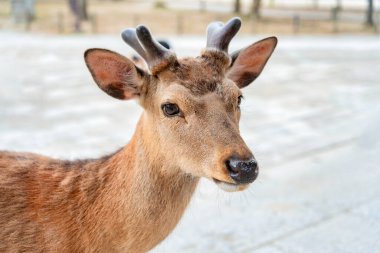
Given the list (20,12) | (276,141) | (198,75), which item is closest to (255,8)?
(20,12)

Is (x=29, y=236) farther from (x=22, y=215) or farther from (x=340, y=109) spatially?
(x=340, y=109)

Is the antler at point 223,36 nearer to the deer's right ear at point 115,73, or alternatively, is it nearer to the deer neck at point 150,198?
the deer's right ear at point 115,73

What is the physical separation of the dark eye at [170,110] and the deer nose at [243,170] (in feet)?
1.76

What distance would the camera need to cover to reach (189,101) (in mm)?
3145

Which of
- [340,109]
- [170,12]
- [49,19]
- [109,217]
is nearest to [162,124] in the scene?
[109,217]

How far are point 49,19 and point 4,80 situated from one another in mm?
13468

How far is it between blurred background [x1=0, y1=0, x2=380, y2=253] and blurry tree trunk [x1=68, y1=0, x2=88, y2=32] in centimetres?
232

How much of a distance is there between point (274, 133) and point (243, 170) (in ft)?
18.7

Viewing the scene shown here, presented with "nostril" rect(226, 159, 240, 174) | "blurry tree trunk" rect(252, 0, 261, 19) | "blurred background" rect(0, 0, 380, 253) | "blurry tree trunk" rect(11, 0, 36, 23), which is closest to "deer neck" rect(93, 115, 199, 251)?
"nostril" rect(226, 159, 240, 174)

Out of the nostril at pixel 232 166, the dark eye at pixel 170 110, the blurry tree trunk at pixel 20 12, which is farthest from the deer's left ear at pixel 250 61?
the blurry tree trunk at pixel 20 12

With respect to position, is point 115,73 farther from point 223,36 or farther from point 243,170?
point 243,170

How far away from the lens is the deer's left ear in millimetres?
3811

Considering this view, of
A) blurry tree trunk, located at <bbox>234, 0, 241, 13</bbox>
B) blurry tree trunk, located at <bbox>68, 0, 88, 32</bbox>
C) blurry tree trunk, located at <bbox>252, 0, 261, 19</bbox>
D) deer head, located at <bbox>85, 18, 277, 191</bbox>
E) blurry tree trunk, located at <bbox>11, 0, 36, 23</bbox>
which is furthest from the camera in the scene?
blurry tree trunk, located at <bbox>234, 0, 241, 13</bbox>

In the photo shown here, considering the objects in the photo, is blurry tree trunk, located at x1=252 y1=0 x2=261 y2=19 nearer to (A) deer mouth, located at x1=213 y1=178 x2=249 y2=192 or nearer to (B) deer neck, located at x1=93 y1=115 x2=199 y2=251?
(B) deer neck, located at x1=93 y1=115 x2=199 y2=251
